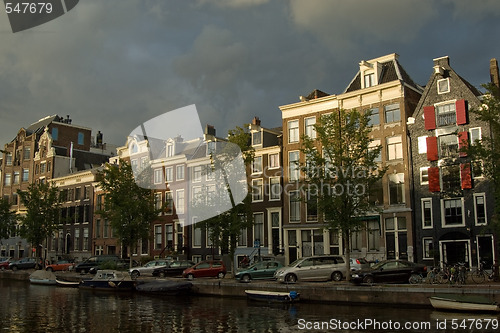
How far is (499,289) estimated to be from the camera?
2406 centimetres

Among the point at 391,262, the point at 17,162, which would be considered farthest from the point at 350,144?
the point at 17,162

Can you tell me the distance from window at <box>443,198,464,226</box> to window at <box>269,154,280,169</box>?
17467 mm

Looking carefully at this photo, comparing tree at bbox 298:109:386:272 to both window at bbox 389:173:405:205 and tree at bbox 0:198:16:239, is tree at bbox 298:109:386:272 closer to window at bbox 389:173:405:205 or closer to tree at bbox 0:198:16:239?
window at bbox 389:173:405:205

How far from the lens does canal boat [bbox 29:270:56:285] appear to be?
45.2 metres

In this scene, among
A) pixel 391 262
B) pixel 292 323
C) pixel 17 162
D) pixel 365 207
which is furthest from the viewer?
pixel 17 162

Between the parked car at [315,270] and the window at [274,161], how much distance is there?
2015cm

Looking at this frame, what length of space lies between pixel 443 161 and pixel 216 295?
21262 mm

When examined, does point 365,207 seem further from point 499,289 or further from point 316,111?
point 316,111

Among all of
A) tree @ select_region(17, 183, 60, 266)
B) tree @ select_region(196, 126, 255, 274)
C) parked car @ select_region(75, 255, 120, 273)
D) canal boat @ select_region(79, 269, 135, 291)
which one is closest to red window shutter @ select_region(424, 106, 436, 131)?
tree @ select_region(196, 126, 255, 274)

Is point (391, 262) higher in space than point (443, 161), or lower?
lower

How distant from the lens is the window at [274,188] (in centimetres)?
5150

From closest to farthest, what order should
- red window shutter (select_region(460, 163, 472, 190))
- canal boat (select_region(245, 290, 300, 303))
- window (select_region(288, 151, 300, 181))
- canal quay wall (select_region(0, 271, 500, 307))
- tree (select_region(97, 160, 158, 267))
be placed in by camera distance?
Result: 1. canal quay wall (select_region(0, 271, 500, 307))
2. canal boat (select_region(245, 290, 300, 303))
3. red window shutter (select_region(460, 163, 472, 190))
4. tree (select_region(97, 160, 158, 267))
5. window (select_region(288, 151, 300, 181))

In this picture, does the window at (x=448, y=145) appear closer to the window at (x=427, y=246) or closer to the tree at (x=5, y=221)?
the window at (x=427, y=246)

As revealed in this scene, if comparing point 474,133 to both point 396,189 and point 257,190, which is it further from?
point 257,190
